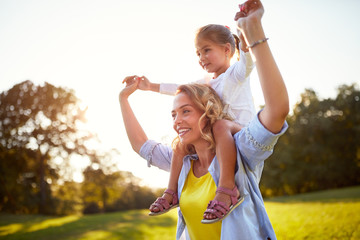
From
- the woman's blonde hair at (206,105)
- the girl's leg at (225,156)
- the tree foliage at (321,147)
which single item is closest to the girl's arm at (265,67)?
the girl's leg at (225,156)

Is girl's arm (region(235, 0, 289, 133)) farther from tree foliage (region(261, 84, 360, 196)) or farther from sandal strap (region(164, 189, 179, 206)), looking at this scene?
tree foliage (region(261, 84, 360, 196))

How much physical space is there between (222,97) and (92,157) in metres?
26.8

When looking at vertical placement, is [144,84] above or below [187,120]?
above

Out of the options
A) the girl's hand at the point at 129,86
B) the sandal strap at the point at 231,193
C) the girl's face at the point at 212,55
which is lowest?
the sandal strap at the point at 231,193

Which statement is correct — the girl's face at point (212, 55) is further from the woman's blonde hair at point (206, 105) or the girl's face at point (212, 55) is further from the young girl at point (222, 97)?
the woman's blonde hair at point (206, 105)

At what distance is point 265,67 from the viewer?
1.36 m

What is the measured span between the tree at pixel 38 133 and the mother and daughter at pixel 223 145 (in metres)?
24.5

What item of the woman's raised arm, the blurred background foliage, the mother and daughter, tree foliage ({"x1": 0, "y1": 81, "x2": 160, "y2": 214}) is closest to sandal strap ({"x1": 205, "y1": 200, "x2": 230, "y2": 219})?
the mother and daughter

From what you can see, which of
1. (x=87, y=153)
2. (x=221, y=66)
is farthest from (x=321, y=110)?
(x=221, y=66)

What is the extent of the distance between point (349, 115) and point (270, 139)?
1552 inches

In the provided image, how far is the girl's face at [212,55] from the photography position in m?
3.07

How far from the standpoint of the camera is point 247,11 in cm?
142

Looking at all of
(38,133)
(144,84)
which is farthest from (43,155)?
(144,84)

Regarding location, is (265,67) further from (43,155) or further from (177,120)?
(43,155)
